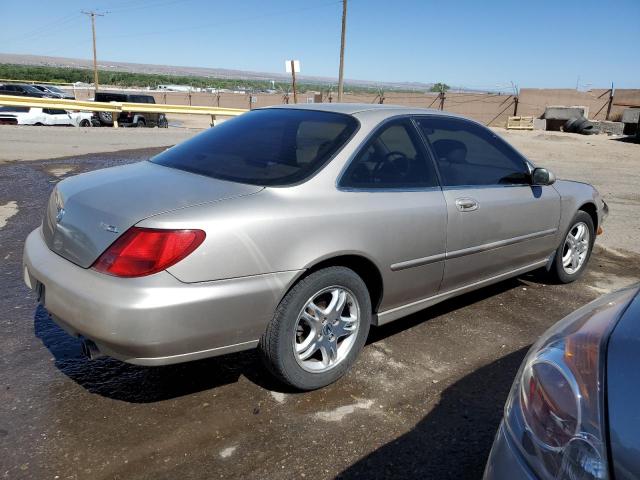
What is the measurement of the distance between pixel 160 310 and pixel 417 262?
1633 millimetres

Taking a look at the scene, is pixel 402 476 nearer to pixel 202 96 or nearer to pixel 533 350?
pixel 533 350

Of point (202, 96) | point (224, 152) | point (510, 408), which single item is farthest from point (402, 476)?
point (202, 96)

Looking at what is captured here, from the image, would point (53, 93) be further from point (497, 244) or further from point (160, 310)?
point (160, 310)

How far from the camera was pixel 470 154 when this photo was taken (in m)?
3.92

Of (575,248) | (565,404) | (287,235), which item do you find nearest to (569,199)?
(575,248)

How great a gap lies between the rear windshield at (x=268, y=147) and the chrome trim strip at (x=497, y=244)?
1.09m

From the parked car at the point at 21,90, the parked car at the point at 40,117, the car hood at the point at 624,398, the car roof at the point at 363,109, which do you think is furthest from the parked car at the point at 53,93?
the car hood at the point at 624,398

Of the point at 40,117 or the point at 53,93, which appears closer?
the point at 40,117

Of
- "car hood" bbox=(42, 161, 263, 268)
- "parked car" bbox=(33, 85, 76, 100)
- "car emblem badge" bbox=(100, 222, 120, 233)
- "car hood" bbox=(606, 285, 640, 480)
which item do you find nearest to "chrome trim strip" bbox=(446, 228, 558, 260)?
"car hood" bbox=(42, 161, 263, 268)

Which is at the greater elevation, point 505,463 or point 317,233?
point 317,233

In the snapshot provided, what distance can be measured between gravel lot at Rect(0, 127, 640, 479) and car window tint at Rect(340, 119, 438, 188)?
114cm

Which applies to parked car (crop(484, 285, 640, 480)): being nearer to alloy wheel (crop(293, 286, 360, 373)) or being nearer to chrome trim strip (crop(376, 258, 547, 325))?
alloy wheel (crop(293, 286, 360, 373))

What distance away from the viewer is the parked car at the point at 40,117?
63.6 feet

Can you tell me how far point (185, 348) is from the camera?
8.08ft
